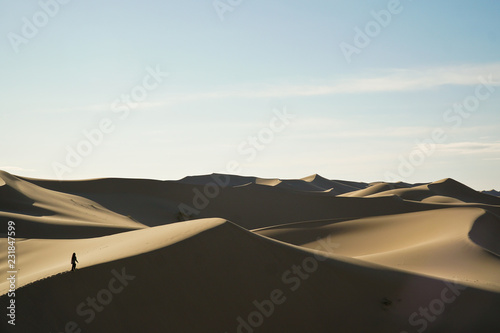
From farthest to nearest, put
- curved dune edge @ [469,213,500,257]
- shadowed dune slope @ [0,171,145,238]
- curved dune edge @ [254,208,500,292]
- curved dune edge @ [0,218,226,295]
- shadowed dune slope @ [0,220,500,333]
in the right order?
shadowed dune slope @ [0,171,145,238]
curved dune edge @ [469,213,500,257]
curved dune edge @ [254,208,500,292]
curved dune edge @ [0,218,226,295]
shadowed dune slope @ [0,220,500,333]

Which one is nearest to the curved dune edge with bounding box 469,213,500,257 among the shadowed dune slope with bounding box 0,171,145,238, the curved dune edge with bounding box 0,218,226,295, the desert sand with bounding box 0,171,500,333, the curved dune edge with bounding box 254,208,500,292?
the curved dune edge with bounding box 254,208,500,292

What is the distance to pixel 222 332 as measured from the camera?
572 inches

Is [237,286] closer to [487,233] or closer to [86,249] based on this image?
[86,249]

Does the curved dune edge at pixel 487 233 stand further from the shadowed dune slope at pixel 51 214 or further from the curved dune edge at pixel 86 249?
the shadowed dune slope at pixel 51 214

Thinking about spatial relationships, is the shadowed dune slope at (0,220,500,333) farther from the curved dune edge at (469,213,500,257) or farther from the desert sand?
the curved dune edge at (469,213,500,257)

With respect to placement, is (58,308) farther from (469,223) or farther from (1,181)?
(1,181)

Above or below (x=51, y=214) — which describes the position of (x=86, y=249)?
below

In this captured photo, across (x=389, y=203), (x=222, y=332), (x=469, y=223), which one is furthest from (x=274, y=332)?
(x=389, y=203)

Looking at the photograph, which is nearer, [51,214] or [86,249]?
[86,249]

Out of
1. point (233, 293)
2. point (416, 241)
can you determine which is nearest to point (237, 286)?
point (233, 293)

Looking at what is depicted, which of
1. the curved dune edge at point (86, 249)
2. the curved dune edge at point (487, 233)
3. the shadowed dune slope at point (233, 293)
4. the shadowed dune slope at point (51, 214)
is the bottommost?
the curved dune edge at point (487, 233)

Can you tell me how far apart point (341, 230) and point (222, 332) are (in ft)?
Answer: 72.2

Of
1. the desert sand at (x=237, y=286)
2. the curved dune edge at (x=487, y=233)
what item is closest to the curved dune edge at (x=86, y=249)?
the desert sand at (x=237, y=286)

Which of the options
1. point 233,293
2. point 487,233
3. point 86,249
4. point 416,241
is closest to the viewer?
point 233,293
